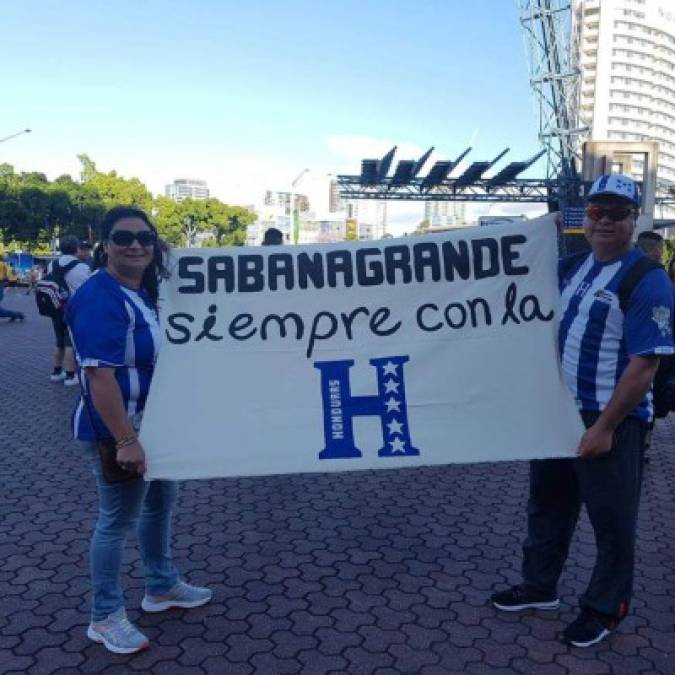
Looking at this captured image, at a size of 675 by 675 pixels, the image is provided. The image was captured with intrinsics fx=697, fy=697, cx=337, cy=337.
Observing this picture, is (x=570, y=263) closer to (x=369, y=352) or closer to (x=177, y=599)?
(x=369, y=352)

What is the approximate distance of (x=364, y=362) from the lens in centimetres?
312

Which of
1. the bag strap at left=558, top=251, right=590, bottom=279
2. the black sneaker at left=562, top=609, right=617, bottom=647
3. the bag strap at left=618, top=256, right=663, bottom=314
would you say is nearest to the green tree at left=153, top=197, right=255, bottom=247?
the bag strap at left=558, top=251, right=590, bottom=279

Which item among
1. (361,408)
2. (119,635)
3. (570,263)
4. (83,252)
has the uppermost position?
(83,252)

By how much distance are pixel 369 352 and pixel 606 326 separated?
1001 mm

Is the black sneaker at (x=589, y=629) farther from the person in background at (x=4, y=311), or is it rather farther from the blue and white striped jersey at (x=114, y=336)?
the person in background at (x=4, y=311)

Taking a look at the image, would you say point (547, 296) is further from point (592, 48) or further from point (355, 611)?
point (592, 48)

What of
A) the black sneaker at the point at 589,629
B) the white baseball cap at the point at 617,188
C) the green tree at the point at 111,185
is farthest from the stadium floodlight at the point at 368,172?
the black sneaker at the point at 589,629

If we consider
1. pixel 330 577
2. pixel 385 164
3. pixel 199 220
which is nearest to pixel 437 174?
pixel 385 164

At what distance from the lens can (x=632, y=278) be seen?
2719mm

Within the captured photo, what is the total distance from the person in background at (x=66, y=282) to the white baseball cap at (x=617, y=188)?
18.6 feet

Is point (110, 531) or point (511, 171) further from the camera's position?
point (511, 171)

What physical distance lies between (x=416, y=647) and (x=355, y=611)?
41 centimetres

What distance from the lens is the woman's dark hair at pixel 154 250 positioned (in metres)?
2.89

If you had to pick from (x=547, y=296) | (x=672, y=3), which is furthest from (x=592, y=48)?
(x=547, y=296)
